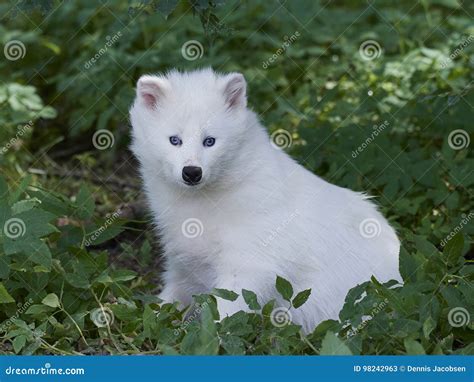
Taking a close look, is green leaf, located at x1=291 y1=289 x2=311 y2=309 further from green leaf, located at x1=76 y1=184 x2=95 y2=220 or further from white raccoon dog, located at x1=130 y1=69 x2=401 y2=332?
green leaf, located at x1=76 y1=184 x2=95 y2=220

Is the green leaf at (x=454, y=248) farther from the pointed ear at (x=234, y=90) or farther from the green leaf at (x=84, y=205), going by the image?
the green leaf at (x=84, y=205)

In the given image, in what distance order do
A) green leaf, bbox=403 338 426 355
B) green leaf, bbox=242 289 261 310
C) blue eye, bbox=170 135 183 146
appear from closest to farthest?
green leaf, bbox=403 338 426 355, green leaf, bbox=242 289 261 310, blue eye, bbox=170 135 183 146

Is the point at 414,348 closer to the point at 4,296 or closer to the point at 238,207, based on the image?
the point at 238,207

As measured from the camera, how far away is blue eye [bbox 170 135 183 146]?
5.13 metres

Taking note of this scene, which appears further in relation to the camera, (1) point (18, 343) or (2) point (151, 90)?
(2) point (151, 90)

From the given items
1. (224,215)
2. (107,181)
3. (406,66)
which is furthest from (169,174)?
(406,66)

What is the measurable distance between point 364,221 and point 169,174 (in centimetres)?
127

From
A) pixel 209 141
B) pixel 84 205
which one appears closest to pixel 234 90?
pixel 209 141

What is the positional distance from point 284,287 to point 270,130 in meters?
3.00

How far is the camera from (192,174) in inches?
198


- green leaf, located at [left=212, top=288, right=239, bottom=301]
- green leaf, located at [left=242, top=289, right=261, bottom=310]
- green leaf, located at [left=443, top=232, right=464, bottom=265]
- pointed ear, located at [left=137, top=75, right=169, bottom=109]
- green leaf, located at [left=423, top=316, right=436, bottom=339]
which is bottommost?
green leaf, located at [left=212, top=288, right=239, bottom=301]

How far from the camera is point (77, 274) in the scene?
5.33 m

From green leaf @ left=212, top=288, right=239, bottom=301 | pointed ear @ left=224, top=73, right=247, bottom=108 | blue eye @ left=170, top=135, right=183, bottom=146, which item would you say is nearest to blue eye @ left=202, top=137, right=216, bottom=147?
blue eye @ left=170, top=135, right=183, bottom=146

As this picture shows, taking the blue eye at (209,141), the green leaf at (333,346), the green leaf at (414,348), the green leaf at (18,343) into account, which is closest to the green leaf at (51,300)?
the green leaf at (18,343)
